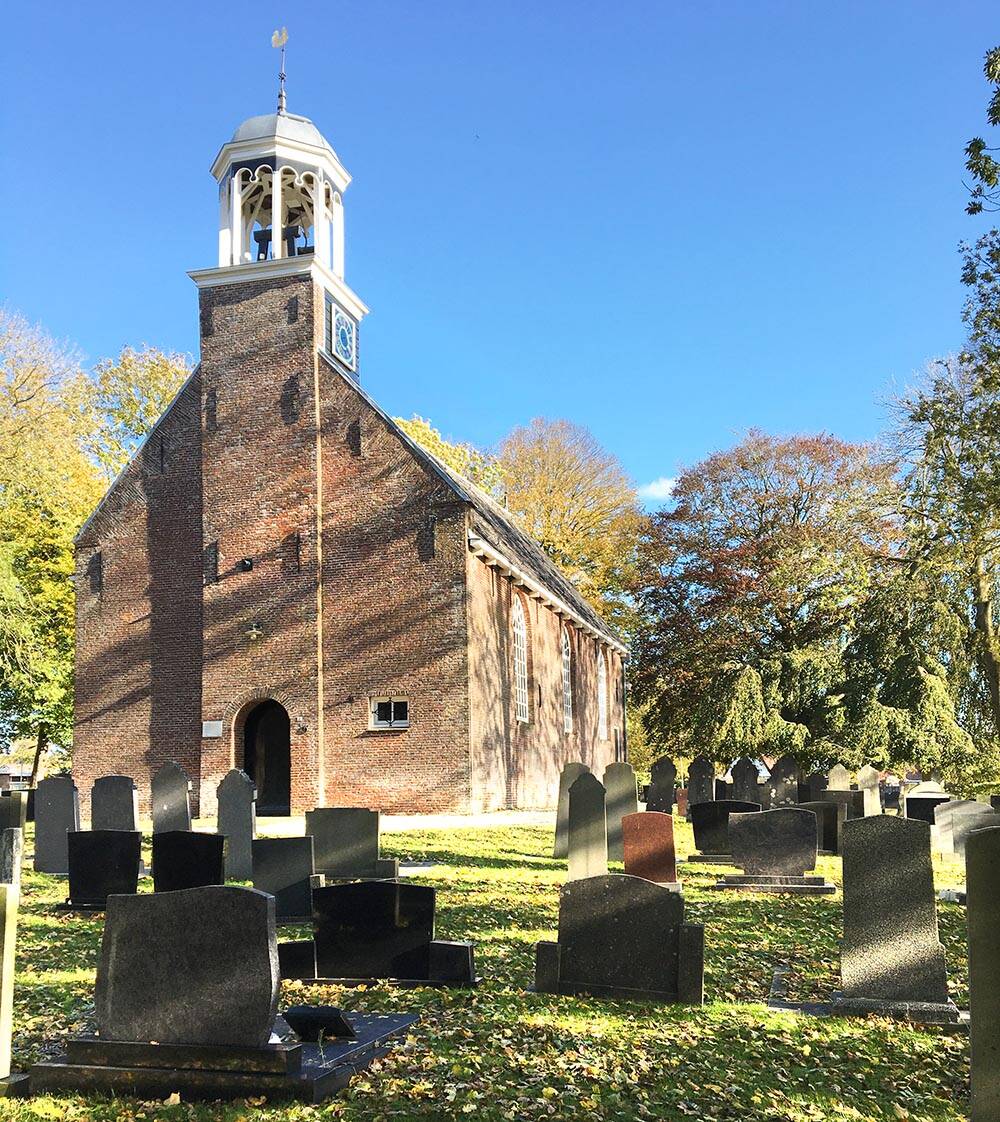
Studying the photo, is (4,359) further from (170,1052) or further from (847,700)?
(170,1052)

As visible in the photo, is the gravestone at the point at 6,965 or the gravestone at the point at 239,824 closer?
the gravestone at the point at 6,965

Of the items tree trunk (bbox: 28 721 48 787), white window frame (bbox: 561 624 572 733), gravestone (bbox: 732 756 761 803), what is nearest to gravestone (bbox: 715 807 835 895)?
gravestone (bbox: 732 756 761 803)

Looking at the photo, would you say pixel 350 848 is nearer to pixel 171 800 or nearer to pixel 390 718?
pixel 171 800

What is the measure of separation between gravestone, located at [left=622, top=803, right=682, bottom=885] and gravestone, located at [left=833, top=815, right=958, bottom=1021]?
4.21m

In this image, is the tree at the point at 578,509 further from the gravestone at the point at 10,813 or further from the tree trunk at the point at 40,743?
the gravestone at the point at 10,813

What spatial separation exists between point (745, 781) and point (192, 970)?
61.7ft

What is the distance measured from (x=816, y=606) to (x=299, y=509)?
16.7m

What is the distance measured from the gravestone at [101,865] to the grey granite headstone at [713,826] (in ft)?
27.4

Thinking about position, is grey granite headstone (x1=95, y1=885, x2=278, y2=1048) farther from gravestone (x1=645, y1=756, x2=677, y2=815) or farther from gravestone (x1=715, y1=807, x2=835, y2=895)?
gravestone (x1=645, y1=756, x2=677, y2=815)

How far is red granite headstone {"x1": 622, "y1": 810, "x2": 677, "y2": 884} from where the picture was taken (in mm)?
11781

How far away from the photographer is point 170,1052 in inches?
213

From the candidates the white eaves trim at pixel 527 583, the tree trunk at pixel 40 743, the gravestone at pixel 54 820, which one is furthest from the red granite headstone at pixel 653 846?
the tree trunk at pixel 40 743

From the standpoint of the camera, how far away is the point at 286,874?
956 cm

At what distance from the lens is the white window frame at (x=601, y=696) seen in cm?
3959
